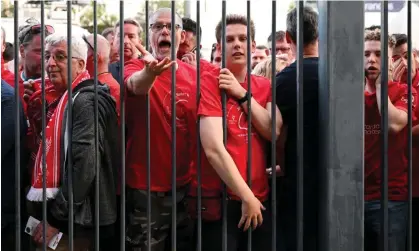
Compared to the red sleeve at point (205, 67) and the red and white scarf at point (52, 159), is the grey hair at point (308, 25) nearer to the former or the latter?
the red sleeve at point (205, 67)

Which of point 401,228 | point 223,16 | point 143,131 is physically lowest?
point 401,228

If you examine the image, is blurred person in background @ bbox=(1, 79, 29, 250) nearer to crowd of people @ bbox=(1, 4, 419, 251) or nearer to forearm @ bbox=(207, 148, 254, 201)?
crowd of people @ bbox=(1, 4, 419, 251)

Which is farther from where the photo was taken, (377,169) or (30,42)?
(30,42)

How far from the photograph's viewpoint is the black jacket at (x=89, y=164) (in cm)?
319

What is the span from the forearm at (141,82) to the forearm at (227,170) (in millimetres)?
424

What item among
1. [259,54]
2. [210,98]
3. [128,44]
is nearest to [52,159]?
[210,98]

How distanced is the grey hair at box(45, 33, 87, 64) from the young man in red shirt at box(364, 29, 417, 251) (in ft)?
4.78

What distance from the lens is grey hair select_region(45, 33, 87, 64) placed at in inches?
135

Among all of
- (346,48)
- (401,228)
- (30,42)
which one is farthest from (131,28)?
(401,228)

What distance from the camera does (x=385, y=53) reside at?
314 centimetres

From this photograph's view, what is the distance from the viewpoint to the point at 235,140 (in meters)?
3.32

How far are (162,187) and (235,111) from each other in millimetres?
526

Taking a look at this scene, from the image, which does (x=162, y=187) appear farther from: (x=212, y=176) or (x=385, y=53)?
(x=385, y=53)

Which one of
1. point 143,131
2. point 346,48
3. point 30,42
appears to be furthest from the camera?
point 30,42
